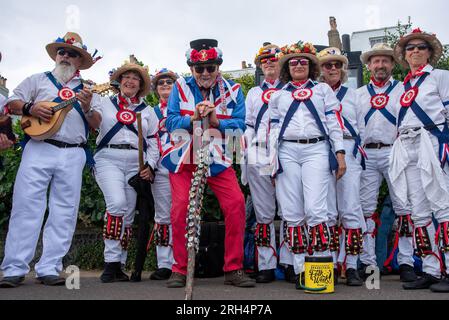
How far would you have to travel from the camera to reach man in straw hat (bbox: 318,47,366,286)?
4.98 metres

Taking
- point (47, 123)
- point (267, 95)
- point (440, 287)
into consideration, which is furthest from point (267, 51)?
point (440, 287)

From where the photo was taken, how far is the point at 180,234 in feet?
15.7

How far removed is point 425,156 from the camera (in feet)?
14.8

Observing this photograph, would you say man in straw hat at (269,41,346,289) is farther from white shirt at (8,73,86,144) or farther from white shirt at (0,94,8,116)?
white shirt at (0,94,8,116)

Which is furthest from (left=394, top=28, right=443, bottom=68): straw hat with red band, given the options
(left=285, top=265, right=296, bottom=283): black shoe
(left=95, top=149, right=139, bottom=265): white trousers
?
(left=95, top=149, right=139, bottom=265): white trousers

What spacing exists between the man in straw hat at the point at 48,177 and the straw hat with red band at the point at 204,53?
108 cm

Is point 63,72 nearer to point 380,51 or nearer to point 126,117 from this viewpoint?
point 126,117

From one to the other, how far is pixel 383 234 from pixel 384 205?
0.38 m

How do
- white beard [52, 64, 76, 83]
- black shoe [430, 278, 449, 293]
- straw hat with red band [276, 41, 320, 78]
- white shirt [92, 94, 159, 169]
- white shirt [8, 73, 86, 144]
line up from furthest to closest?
white shirt [92, 94, 159, 169]
white beard [52, 64, 76, 83]
straw hat with red band [276, 41, 320, 78]
white shirt [8, 73, 86, 144]
black shoe [430, 278, 449, 293]

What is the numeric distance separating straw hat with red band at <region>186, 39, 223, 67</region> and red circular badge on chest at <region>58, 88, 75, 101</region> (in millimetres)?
1214

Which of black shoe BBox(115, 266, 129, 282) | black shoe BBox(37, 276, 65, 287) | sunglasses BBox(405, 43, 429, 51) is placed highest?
sunglasses BBox(405, 43, 429, 51)

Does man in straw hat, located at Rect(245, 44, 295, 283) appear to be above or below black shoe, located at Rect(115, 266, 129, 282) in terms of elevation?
above

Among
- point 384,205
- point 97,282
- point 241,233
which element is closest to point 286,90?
point 241,233

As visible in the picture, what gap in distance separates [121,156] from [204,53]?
1386 mm
